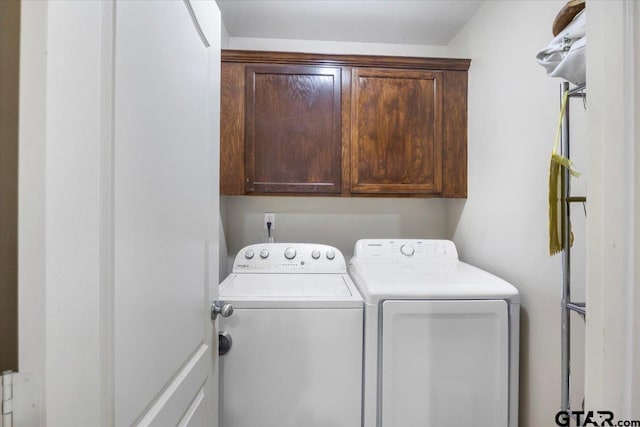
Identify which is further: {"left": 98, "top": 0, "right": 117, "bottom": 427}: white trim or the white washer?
the white washer

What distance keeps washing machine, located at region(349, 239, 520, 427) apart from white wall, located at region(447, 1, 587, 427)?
109 mm

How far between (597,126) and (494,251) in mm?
1346

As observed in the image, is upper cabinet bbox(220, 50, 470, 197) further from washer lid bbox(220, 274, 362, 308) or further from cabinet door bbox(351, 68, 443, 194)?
washer lid bbox(220, 274, 362, 308)

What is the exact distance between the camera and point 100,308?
0.46 meters

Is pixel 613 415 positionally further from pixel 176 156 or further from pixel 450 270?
pixel 450 270

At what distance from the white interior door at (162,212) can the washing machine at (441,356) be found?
697mm

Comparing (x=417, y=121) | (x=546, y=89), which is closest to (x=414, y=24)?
(x=417, y=121)

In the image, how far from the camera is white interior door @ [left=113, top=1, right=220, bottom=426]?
0.52 m

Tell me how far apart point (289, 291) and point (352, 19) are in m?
1.74

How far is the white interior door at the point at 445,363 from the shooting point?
1284mm

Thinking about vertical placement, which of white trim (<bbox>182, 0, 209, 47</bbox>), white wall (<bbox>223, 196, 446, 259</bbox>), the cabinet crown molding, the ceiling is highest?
the ceiling

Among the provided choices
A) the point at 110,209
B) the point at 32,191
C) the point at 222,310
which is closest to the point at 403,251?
the point at 222,310

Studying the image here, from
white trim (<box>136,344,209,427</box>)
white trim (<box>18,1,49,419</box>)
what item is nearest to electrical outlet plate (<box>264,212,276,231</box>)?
white trim (<box>136,344,209,427</box>)

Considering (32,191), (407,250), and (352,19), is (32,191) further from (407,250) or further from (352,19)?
(352,19)
